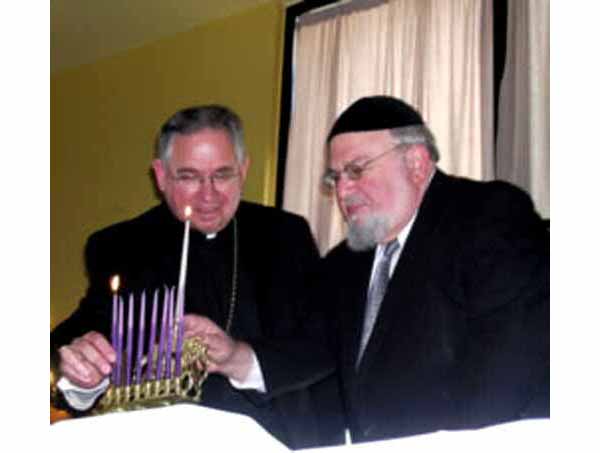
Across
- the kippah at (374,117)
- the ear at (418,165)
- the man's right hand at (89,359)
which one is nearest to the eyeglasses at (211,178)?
the kippah at (374,117)

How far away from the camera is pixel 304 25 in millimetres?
5379

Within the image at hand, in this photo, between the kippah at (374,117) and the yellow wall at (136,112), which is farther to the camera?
the yellow wall at (136,112)

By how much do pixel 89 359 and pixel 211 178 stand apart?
125 cm

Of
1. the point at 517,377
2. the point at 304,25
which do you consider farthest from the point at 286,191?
the point at 517,377

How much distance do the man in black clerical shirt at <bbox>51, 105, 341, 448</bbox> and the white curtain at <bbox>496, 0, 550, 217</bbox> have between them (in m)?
1.33

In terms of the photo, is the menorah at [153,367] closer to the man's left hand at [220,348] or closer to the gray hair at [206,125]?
the man's left hand at [220,348]

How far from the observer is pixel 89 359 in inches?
80.2

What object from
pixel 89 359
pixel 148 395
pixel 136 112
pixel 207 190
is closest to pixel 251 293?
pixel 207 190

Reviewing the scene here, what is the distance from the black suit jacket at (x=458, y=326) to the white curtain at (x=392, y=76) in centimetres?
190

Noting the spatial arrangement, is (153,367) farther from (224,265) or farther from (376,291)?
(224,265)

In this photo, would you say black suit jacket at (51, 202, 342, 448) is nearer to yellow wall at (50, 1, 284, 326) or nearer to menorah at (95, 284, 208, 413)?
menorah at (95, 284, 208, 413)

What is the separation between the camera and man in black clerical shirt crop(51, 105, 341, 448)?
9.32ft

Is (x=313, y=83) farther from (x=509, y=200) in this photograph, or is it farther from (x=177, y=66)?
(x=509, y=200)

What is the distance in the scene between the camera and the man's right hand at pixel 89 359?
2.02 m
